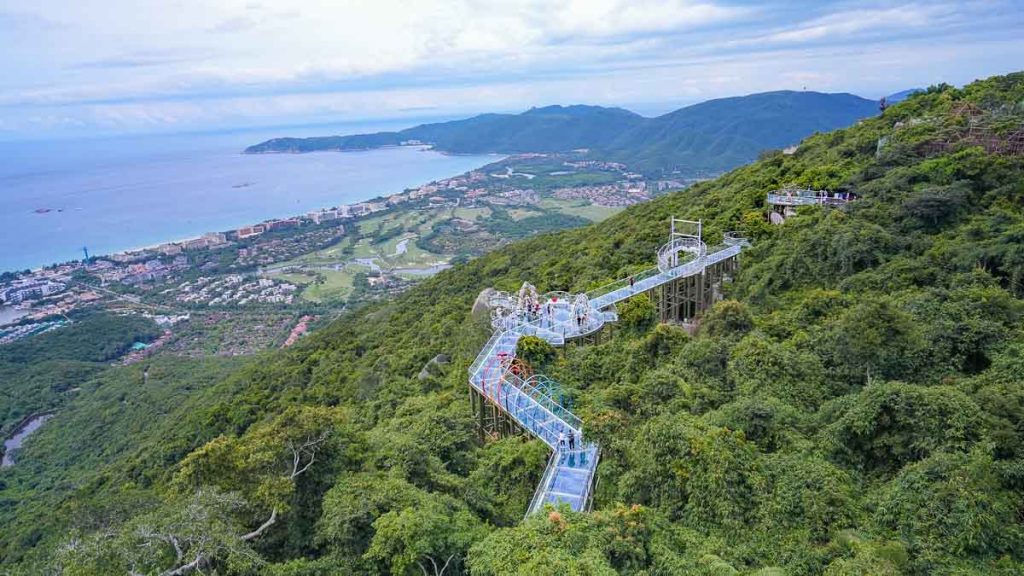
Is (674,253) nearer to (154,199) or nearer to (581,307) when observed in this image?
(581,307)

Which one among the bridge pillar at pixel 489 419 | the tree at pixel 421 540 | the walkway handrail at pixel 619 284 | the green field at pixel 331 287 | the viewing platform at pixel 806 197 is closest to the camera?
the tree at pixel 421 540

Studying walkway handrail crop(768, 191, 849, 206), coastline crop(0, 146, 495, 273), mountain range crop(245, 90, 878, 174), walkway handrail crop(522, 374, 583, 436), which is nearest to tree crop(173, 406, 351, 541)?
walkway handrail crop(522, 374, 583, 436)

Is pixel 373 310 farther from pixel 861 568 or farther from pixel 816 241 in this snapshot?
pixel 861 568

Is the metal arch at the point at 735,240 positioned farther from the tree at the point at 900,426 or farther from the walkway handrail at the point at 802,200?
the tree at the point at 900,426

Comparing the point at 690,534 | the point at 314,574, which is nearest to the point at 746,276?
the point at 690,534

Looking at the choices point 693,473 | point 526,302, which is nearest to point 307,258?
point 526,302

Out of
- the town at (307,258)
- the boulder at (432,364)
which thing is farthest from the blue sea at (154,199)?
the boulder at (432,364)

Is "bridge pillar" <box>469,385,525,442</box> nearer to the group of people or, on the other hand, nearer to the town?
the group of people
